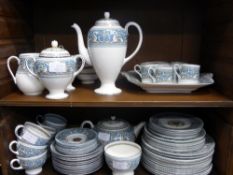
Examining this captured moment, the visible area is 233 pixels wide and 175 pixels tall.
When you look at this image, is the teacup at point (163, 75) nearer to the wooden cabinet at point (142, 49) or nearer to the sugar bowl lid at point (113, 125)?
the wooden cabinet at point (142, 49)

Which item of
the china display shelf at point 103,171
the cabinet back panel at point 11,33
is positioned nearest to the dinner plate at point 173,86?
the china display shelf at point 103,171

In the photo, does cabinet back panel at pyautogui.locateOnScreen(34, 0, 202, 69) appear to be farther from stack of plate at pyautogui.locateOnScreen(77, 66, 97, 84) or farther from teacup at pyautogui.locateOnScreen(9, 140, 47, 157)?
teacup at pyautogui.locateOnScreen(9, 140, 47, 157)

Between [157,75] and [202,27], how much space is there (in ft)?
0.98

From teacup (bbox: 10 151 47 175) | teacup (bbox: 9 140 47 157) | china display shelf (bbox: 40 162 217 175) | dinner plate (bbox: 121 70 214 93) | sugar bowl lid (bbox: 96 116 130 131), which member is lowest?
china display shelf (bbox: 40 162 217 175)

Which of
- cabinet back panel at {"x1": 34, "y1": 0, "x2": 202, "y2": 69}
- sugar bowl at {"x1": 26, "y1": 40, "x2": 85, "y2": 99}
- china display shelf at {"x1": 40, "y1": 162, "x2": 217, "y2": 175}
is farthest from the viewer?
cabinet back panel at {"x1": 34, "y1": 0, "x2": 202, "y2": 69}

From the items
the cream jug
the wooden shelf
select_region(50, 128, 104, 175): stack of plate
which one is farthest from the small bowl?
the cream jug

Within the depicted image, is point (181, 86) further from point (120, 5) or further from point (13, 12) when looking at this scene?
point (13, 12)

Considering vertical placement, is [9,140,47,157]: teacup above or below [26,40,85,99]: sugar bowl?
below

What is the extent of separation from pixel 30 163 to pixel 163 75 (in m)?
0.43

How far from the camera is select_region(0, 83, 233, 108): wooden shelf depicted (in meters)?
0.59

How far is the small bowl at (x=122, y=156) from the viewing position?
24.8 inches

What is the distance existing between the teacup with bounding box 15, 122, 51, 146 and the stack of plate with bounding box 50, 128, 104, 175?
0.03 m

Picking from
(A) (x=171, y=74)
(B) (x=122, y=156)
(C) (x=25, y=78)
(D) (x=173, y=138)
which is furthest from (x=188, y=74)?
(C) (x=25, y=78)

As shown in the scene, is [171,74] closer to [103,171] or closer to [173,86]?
[173,86]
